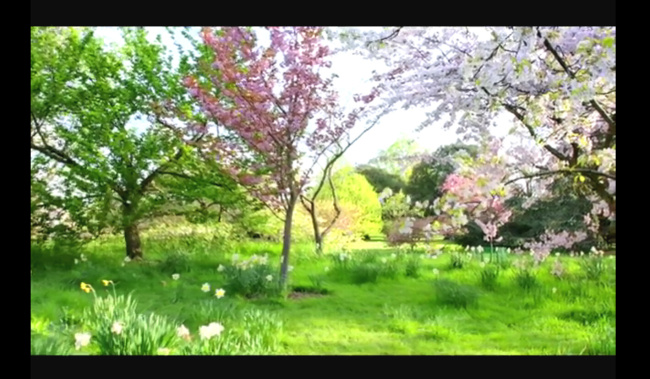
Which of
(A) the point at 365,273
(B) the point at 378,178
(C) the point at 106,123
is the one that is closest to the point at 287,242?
(A) the point at 365,273

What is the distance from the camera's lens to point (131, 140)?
391cm

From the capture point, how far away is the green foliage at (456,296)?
3068 mm

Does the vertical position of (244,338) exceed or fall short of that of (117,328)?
it falls short

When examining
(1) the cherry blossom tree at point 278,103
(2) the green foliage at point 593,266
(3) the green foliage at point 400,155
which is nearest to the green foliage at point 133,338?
(1) the cherry blossom tree at point 278,103

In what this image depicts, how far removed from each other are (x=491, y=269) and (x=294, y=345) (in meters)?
1.60

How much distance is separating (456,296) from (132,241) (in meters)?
2.34

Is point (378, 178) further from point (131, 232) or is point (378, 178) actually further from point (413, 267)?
point (131, 232)

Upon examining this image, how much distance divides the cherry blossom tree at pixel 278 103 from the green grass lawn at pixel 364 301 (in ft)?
1.39

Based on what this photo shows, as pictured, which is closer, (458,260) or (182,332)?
(182,332)

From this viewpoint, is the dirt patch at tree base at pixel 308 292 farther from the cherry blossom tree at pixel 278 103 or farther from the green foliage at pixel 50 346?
the green foliage at pixel 50 346

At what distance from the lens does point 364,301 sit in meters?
3.22

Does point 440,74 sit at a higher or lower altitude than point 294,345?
higher
